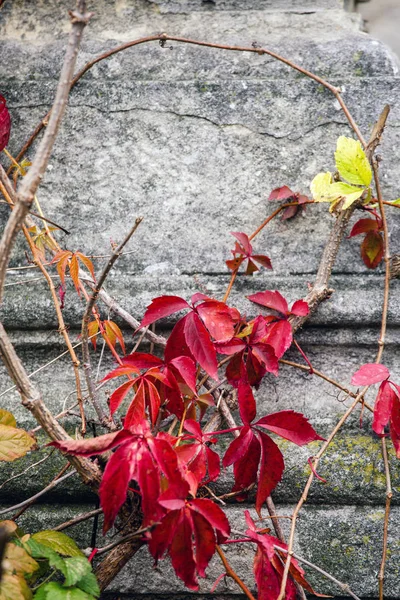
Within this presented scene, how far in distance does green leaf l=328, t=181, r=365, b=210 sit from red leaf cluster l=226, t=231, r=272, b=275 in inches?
8.4

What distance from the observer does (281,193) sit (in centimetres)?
137

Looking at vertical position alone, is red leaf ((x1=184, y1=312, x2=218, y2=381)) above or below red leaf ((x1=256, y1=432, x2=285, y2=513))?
above

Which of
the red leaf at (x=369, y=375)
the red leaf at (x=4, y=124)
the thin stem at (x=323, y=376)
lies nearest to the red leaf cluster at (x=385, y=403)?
the red leaf at (x=369, y=375)

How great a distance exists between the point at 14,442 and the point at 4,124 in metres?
0.76

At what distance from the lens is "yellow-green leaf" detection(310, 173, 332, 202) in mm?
1293

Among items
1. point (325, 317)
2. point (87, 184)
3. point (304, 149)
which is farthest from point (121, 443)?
point (304, 149)

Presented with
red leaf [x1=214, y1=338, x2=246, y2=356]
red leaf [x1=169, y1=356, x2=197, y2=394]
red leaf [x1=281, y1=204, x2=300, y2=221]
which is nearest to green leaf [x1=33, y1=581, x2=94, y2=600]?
red leaf [x1=169, y1=356, x2=197, y2=394]

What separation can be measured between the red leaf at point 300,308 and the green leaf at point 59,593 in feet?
2.23

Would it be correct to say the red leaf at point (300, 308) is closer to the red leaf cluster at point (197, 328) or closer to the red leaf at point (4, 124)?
the red leaf cluster at point (197, 328)

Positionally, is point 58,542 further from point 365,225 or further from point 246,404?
point 365,225

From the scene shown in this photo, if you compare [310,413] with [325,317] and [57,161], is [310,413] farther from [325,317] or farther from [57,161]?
[57,161]

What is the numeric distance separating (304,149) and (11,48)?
84 cm

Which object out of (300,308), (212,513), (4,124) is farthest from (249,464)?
(4,124)

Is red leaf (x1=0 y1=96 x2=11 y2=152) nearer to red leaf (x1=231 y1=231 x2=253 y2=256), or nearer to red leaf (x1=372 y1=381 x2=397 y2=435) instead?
red leaf (x1=231 y1=231 x2=253 y2=256)
